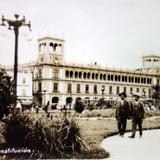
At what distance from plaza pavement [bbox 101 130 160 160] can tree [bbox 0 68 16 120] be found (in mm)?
1245

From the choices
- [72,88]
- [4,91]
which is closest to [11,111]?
[4,91]

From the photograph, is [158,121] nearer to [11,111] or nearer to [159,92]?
[11,111]

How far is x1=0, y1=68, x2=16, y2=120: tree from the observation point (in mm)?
5148

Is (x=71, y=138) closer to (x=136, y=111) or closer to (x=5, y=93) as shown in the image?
(x=5, y=93)

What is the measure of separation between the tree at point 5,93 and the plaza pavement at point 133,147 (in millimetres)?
1245

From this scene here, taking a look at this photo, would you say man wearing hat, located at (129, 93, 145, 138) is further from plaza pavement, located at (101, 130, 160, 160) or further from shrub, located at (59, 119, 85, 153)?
shrub, located at (59, 119, 85, 153)

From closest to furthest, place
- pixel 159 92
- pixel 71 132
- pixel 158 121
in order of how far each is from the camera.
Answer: pixel 71 132 → pixel 158 121 → pixel 159 92

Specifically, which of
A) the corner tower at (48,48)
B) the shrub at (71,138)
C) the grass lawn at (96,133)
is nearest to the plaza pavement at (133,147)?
the grass lawn at (96,133)

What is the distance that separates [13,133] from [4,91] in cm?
67

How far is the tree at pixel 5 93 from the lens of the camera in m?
5.15

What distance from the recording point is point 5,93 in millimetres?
5223

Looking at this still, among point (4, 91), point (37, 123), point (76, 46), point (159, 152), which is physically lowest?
point (159, 152)

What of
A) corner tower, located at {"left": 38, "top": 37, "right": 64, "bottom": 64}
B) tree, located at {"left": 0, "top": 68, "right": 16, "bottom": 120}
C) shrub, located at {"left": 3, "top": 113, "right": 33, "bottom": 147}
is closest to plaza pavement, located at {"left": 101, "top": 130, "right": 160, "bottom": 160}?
shrub, located at {"left": 3, "top": 113, "right": 33, "bottom": 147}

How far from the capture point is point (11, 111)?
16.7 feet
